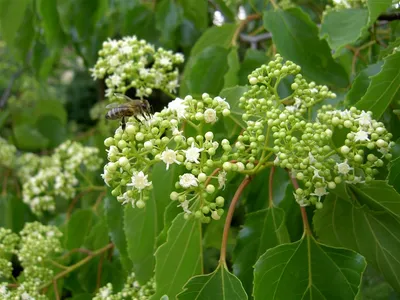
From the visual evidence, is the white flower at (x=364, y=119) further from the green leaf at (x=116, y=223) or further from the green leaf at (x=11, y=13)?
the green leaf at (x=11, y=13)

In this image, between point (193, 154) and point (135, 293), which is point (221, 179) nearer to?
point (193, 154)

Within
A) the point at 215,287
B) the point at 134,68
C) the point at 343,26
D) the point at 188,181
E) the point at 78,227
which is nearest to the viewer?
the point at 188,181

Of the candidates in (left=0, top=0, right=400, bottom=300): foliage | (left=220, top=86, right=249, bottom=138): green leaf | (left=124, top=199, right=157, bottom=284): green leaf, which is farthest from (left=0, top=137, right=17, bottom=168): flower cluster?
(left=220, top=86, right=249, bottom=138): green leaf

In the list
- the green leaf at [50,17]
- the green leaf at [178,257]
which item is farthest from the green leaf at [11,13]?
the green leaf at [178,257]

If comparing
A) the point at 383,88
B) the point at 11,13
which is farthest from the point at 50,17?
the point at 383,88

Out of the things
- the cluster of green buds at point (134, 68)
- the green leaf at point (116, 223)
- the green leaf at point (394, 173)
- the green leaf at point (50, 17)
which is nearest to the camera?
the green leaf at point (394, 173)

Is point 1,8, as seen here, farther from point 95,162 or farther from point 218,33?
point 218,33
